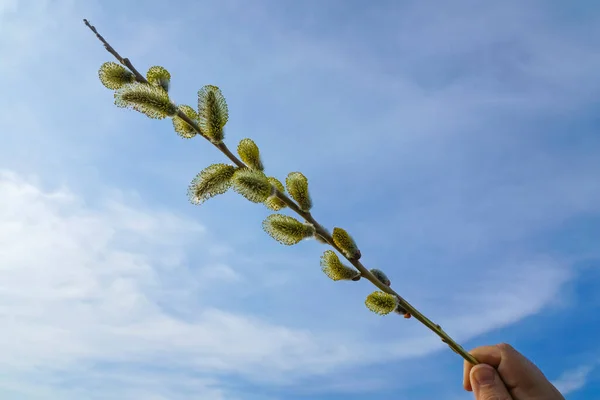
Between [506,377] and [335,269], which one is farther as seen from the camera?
[506,377]

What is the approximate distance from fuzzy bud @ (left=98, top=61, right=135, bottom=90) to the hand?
249 cm

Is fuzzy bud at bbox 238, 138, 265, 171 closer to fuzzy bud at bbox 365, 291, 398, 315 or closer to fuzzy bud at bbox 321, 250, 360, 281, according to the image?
fuzzy bud at bbox 321, 250, 360, 281

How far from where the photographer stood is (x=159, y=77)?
2695 mm

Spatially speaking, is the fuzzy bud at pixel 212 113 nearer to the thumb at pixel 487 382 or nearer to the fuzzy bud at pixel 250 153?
the fuzzy bud at pixel 250 153

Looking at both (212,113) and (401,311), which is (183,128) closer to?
(212,113)

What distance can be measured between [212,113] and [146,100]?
1.14ft

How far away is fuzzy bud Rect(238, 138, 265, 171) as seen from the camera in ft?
8.34

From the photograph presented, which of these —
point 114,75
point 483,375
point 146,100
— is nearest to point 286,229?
point 146,100

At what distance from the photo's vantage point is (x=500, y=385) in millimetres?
2811

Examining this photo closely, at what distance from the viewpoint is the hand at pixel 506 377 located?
279 cm

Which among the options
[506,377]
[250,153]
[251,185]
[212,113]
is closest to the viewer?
[251,185]

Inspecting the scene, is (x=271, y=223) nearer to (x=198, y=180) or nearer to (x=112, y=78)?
(x=198, y=180)

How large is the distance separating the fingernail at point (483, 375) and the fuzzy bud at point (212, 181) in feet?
5.75

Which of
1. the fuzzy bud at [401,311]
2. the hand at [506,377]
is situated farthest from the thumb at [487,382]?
the fuzzy bud at [401,311]
